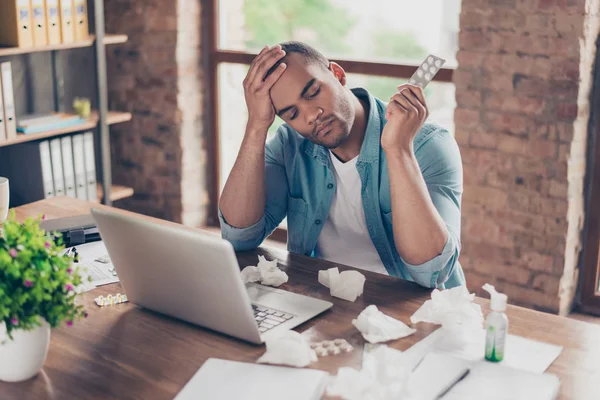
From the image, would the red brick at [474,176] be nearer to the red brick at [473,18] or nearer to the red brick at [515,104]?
the red brick at [515,104]

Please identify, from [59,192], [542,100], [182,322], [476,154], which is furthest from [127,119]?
[182,322]

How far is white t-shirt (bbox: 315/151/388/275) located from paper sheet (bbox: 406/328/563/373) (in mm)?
559

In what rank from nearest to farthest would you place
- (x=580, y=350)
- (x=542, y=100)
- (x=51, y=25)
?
(x=580, y=350) → (x=542, y=100) → (x=51, y=25)

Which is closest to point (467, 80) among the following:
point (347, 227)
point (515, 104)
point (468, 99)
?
point (468, 99)

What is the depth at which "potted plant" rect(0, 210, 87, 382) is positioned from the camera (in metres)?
1.20

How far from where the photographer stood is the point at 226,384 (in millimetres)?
1228

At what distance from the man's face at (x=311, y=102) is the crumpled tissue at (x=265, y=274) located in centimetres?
36

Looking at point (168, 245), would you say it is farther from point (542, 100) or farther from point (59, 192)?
point (59, 192)

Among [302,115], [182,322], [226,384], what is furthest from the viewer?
[302,115]

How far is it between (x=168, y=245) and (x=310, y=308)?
323mm

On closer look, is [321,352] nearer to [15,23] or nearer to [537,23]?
[537,23]

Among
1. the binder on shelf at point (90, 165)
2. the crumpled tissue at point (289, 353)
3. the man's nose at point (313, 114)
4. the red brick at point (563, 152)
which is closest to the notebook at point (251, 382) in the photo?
the crumpled tissue at point (289, 353)

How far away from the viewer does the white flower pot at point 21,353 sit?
49.1 inches

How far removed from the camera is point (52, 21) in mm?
3152
